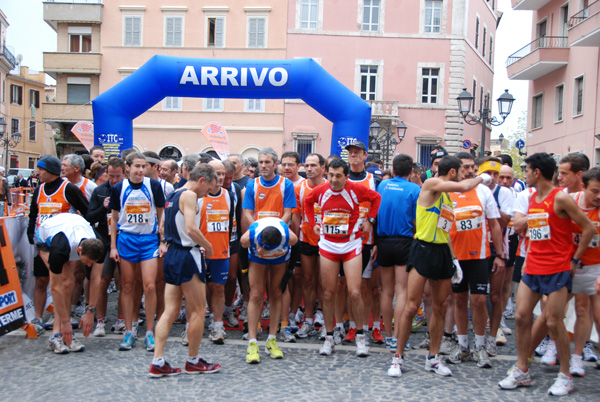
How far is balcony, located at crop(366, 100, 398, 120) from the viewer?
3136 cm

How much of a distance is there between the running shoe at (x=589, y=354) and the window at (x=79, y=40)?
34.2m

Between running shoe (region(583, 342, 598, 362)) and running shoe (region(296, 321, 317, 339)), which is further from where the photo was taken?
running shoe (region(296, 321, 317, 339))

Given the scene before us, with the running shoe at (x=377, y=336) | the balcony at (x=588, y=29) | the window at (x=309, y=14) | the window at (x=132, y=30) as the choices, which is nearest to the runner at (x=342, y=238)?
the running shoe at (x=377, y=336)

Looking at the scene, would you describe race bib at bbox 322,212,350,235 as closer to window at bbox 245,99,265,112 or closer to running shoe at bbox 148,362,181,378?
running shoe at bbox 148,362,181,378

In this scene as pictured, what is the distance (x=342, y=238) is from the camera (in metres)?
6.12

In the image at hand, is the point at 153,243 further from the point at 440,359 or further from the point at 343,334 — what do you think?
the point at 440,359

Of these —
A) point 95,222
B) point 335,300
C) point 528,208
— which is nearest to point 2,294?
point 95,222

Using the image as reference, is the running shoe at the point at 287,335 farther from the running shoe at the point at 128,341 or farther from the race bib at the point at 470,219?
the race bib at the point at 470,219

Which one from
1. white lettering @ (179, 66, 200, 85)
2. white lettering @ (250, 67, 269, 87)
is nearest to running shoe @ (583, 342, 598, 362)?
white lettering @ (250, 67, 269, 87)

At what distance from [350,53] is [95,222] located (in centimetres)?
2715

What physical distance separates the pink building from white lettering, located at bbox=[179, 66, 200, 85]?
44.3ft

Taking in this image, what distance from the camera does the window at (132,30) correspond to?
33.5m

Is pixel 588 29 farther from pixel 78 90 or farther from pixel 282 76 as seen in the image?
pixel 78 90

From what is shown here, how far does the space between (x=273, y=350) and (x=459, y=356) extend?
190cm
